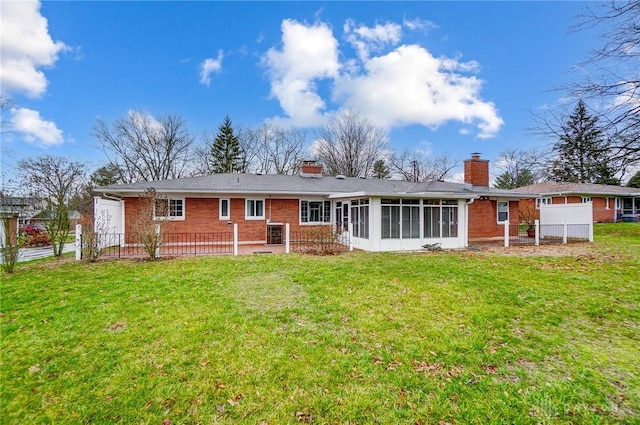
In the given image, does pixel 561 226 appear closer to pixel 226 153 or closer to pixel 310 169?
pixel 310 169

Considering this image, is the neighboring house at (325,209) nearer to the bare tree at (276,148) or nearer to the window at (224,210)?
the window at (224,210)

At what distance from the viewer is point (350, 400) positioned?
301 cm

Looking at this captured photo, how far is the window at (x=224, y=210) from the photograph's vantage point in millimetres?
14617

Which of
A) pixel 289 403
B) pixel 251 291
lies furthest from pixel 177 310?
pixel 289 403

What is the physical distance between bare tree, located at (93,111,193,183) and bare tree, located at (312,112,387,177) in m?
14.5

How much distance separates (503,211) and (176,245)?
17839mm

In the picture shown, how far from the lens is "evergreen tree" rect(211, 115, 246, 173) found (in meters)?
34.5

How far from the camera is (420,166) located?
116 ft

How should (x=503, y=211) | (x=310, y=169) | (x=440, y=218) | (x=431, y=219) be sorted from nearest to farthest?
1. (x=431, y=219)
2. (x=440, y=218)
3. (x=503, y=211)
4. (x=310, y=169)

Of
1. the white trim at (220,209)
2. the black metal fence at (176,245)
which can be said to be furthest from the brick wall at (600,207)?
the black metal fence at (176,245)

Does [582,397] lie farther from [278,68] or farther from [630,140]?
[278,68]

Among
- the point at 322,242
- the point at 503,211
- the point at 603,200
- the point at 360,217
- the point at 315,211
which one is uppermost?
the point at 603,200

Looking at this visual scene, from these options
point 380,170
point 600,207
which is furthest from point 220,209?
point 600,207

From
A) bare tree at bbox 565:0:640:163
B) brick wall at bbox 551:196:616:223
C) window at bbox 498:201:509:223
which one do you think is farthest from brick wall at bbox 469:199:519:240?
brick wall at bbox 551:196:616:223
